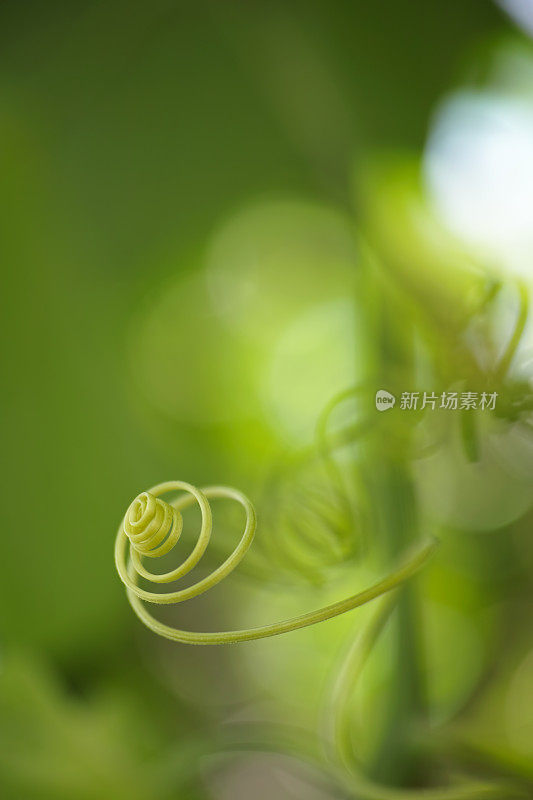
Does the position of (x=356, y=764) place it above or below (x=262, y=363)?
below

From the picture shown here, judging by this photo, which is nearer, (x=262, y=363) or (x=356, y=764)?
(x=356, y=764)

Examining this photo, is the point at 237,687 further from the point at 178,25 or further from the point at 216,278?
the point at 178,25

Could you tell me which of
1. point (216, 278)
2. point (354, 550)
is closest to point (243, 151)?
point (216, 278)

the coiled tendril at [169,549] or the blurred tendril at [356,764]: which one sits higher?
the coiled tendril at [169,549]

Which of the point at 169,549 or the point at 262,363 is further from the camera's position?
the point at 262,363

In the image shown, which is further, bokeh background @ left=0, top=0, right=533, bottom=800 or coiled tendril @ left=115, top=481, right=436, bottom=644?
bokeh background @ left=0, top=0, right=533, bottom=800

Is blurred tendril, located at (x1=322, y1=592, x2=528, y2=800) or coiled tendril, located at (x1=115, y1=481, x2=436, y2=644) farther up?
coiled tendril, located at (x1=115, y1=481, x2=436, y2=644)

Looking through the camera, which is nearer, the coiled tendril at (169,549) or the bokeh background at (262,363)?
the coiled tendril at (169,549)

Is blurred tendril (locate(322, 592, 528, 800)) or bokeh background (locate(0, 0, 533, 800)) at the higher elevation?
bokeh background (locate(0, 0, 533, 800))
